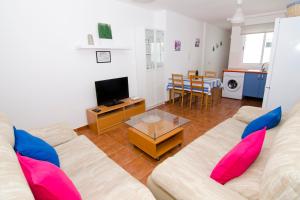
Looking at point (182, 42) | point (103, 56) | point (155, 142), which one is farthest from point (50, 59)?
point (182, 42)

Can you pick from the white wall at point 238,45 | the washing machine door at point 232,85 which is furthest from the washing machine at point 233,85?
the white wall at point 238,45

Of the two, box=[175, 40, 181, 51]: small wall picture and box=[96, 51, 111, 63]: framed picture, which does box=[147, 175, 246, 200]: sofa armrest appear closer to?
box=[96, 51, 111, 63]: framed picture

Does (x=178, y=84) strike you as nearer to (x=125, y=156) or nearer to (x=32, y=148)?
(x=125, y=156)

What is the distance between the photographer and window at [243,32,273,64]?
16.8 feet

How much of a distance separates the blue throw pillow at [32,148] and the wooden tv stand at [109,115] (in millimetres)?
1538

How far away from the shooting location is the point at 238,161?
3.49 feet

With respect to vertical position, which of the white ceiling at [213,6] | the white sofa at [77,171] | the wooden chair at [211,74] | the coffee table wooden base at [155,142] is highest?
the white ceiling at [213,6]

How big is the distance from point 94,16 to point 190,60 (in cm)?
334

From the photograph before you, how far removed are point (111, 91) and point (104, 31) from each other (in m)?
1.13

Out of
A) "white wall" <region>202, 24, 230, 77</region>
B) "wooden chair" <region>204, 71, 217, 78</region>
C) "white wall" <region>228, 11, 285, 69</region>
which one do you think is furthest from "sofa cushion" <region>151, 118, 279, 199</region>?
"white wall" <region>202, 24, 230, 77</region>

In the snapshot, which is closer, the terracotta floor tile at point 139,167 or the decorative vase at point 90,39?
the terracotta floor tile at point 139,167

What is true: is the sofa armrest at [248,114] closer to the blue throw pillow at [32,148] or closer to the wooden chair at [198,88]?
the wooden chair at [198,88]

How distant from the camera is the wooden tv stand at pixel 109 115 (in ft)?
9.46

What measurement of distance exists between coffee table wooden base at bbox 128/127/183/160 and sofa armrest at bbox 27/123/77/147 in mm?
797
